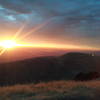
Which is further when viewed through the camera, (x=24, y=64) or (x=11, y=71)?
(x=24, y=64)

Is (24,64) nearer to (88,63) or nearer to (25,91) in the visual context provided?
(88,63)

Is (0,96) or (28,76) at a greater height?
(0,96)

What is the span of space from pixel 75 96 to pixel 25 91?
3403mm

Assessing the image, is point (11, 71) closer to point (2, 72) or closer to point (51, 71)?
point (2, 72)

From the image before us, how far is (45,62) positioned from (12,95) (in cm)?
5298

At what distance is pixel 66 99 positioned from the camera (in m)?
9.42

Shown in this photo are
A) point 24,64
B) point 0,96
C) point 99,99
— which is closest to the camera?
point 99,99

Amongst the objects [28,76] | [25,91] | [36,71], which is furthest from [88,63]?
[25,91]

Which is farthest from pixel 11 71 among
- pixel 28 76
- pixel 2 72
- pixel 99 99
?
pixel 99 99

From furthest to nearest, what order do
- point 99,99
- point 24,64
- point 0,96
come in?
point 24,64
point 0,96
point 99,99

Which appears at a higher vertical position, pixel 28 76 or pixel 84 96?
pixel 84 96

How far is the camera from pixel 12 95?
10922 mm

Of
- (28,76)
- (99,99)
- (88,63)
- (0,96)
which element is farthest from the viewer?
(88,63)

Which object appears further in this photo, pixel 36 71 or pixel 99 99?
pixel 36 71
